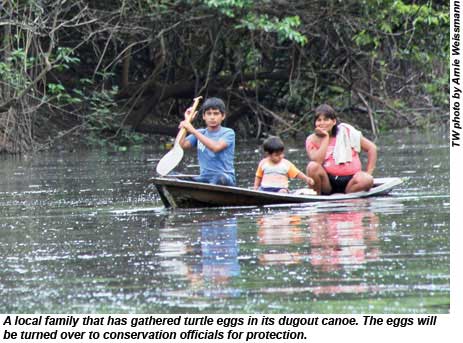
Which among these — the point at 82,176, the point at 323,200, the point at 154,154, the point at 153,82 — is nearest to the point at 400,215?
the point at 323,200

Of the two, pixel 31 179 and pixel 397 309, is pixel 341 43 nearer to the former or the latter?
pixel 31 179

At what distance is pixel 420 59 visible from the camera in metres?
24.9

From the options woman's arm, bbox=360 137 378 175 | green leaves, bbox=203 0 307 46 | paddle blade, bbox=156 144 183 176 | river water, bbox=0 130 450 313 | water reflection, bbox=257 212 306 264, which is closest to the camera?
river water, bbox=0 130 450 313

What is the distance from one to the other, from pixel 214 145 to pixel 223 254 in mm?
3441

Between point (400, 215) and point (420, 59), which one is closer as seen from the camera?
point (400, 215)

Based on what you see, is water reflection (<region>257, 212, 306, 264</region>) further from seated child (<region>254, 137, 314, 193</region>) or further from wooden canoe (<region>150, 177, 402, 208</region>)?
seated child (<region>254, 137, 314, 193</region>)

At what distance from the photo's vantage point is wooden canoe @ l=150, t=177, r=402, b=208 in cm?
1147

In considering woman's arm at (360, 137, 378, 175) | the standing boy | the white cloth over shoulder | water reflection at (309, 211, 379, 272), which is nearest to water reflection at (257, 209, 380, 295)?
water reflection at (309, 211, 379, 272)

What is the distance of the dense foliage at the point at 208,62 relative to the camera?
74.9 ft

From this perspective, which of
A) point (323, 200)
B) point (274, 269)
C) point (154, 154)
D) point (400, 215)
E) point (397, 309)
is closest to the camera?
point (397, 309)

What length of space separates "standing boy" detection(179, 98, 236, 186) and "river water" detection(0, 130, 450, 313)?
57 centimetres

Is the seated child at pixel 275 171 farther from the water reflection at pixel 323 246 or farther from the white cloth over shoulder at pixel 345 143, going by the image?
the water reflection at pixel 323 246

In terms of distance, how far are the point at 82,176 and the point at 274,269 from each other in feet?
30.1

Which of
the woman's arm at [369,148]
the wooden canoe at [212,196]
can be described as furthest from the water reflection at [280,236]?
the woman's arm at [369,148]
